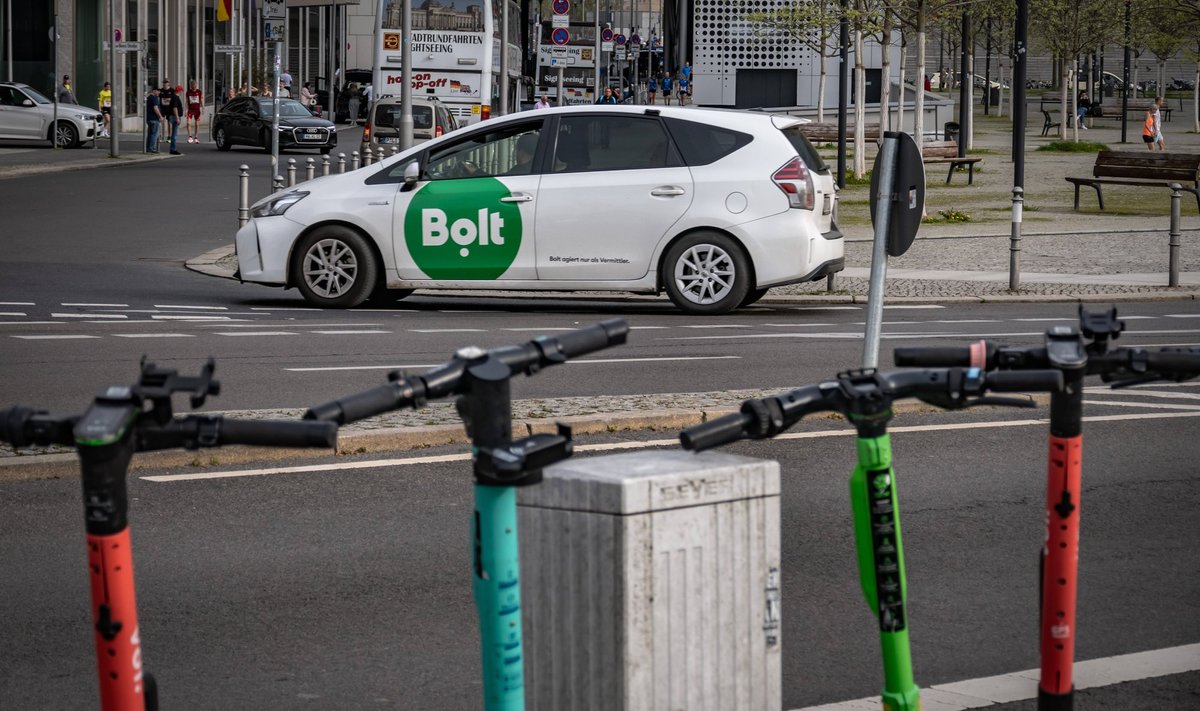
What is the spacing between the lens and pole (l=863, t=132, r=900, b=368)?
805cm

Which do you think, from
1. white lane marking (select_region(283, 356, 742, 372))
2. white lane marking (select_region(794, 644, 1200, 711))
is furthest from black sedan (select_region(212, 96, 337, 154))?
white lane marking (select_region(794, 644, 1200, 711))

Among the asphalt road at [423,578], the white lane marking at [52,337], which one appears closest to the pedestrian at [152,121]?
the white lane marking at [52,337]

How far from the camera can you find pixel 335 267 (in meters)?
15.3

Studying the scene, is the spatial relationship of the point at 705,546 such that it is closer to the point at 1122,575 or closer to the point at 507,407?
the point at 507,407

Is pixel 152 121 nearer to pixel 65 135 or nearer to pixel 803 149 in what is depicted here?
pixel 65 135

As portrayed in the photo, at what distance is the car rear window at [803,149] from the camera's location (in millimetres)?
14953

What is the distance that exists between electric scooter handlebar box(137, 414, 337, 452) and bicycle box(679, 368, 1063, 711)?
752 mm

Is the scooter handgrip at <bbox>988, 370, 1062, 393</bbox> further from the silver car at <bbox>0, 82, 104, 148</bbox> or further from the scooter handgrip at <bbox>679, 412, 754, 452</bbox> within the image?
the silver car at <bbox>0, 82, 104, 148</bbox>

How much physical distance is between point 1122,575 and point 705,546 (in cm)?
320

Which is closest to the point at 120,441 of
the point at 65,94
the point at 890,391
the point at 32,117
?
the point at 890,391

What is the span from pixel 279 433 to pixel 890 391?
128cm

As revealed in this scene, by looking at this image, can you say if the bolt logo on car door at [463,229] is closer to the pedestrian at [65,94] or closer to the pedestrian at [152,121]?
the pedestrian at [152,121]

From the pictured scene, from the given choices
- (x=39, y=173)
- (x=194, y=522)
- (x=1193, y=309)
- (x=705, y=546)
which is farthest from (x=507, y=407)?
(x=39, y=173)

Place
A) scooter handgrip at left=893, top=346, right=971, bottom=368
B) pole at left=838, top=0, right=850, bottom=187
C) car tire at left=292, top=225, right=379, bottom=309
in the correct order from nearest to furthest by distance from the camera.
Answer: scooter handgrip at left=893, top=346, right=971, bottom=368, car tire at left=292, top=225, right=379, bottom=309, pole at left=838, top=0, right=850, bottom=187
